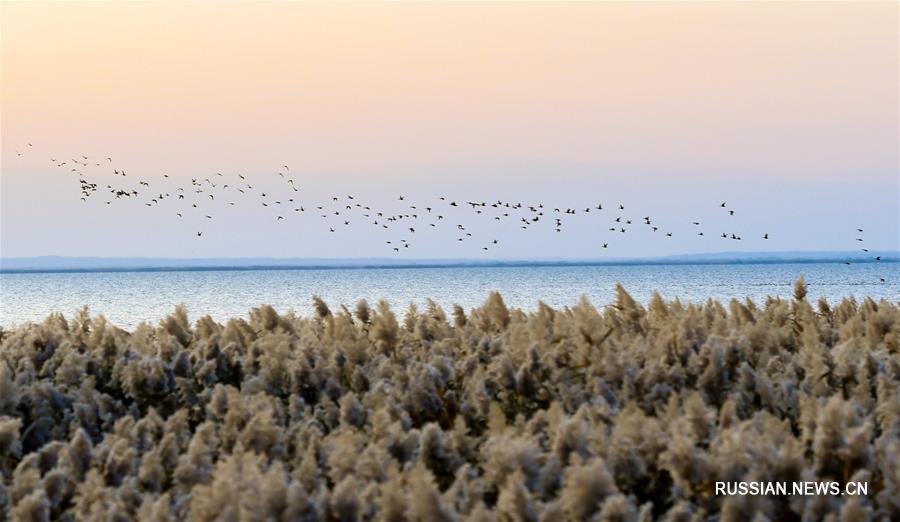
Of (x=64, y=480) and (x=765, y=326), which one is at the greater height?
(x=765, y=326)

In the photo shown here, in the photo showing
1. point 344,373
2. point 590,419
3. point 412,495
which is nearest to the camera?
point 412,495

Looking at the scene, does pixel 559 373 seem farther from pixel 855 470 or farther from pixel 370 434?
pixel 855 470

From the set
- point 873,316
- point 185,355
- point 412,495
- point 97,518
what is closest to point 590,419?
point 412,495

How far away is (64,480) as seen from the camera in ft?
13.4

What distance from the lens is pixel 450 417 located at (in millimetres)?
4902

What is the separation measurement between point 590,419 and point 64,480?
1.98m

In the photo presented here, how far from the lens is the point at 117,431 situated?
4609mm

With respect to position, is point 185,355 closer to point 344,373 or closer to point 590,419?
point 344,373

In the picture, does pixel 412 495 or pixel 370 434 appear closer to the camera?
pixel 412 495

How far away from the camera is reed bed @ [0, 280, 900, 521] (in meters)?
3.63

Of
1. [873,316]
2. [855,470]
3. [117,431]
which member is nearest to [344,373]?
[117,431]

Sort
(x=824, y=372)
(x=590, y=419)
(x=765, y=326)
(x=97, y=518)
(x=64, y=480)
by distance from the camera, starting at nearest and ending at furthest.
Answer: (x=97, y=518), (x=64, y=480), (x=590, y=419), (x=824, y=372), (x=765, y=326)

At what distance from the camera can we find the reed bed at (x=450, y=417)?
363cm

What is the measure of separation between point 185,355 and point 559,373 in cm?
194
